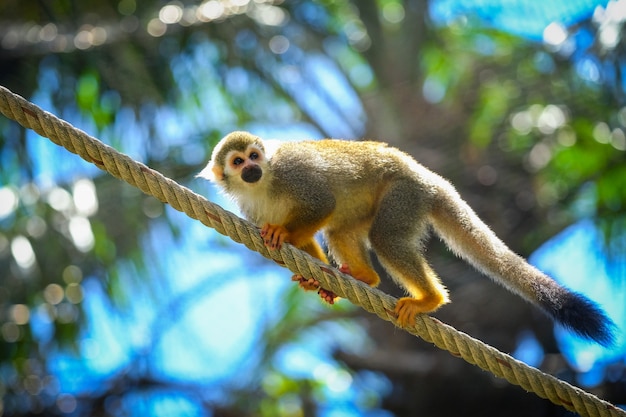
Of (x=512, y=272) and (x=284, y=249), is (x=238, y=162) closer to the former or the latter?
(x=284, y=249)

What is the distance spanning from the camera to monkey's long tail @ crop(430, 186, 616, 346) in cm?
404

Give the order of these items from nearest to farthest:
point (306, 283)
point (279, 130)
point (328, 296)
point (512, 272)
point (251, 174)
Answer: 1. point (512, 272)
2. point (306, 283)
3. point (328, 296)
4. point (251, 174)
5. point (279, 130)

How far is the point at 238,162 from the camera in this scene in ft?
16.8

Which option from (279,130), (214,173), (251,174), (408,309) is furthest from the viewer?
(279,130)

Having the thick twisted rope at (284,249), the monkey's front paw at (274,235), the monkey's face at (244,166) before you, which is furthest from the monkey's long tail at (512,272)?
the monkey's face at (244,166)

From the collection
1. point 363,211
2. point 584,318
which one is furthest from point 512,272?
point 363,211

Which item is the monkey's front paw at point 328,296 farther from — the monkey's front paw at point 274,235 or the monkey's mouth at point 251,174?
the monkey's mouth at point 251,174

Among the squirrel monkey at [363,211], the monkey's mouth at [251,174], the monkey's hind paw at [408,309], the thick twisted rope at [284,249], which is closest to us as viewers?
the thick twisted rope at [284,249]

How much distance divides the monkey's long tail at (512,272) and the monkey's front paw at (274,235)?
45.0 inches

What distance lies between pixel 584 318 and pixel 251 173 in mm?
2332

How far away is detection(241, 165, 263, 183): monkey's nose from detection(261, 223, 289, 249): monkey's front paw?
608 millimetres

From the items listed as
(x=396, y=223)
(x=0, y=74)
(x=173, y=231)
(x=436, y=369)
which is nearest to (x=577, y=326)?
(x=396, y=223)

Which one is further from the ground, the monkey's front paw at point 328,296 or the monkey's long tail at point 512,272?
the monkey's long tail at point 512,272

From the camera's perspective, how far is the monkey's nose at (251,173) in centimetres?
493
